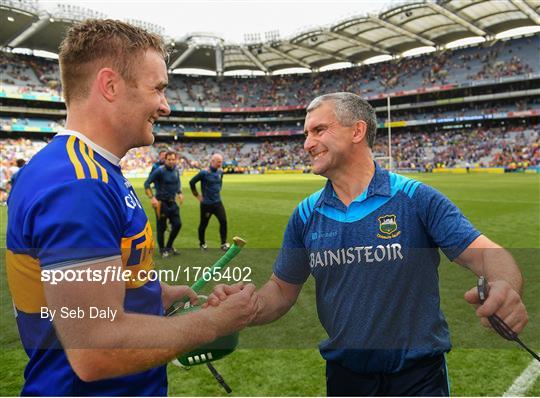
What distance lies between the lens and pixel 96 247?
124 cm

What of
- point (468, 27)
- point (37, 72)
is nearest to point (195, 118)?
point (37, 72)

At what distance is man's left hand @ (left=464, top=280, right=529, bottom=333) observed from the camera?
1.59 meters

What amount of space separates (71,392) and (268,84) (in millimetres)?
82359

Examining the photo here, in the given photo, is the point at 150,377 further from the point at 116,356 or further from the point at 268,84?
the point at 268,84

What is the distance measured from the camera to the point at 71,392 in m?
1.46

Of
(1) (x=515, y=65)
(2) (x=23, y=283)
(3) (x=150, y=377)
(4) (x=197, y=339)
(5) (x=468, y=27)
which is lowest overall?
(3) (x=150, y=377)

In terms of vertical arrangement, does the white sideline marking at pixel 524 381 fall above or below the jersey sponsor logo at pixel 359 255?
below

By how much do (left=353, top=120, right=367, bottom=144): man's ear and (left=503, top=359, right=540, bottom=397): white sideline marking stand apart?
254cm

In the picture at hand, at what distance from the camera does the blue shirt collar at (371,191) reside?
227 centimetres

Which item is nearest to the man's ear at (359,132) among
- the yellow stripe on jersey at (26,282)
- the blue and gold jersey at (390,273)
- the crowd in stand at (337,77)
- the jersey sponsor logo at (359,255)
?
the blue and gold jersey at (390,273)

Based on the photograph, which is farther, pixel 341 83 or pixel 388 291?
pixel 341 83

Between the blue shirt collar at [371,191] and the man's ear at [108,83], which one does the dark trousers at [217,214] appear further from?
the man's ear at [108,83]

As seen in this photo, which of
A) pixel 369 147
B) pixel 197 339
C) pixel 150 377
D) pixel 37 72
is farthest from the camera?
pixel 37 72

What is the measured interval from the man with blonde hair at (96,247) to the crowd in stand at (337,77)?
67.8 metres
